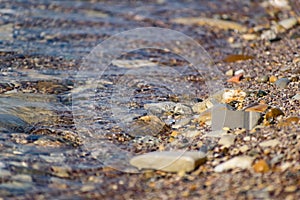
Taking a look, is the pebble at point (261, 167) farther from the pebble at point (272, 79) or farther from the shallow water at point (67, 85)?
the pebble at point (272, 79)

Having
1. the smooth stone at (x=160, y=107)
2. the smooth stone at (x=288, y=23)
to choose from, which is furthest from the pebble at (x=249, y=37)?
the smooth stone at (x=160, y=107)

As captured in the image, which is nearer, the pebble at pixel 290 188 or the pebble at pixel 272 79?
the pebble at pixel 290 188

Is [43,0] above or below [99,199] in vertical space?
above

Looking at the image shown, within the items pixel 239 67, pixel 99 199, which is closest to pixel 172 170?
pixel 99 199

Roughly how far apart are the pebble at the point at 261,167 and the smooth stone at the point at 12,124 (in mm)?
1703

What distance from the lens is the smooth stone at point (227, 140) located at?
3.46 metres

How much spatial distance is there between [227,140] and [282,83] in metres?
1.25

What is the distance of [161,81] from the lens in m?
5.18

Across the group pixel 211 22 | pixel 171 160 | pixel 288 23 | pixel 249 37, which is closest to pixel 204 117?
pixel 171 160

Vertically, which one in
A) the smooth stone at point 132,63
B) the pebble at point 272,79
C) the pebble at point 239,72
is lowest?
the smooth stone at point 132,63

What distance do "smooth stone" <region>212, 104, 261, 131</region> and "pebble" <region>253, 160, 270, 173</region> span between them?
1.93 feet

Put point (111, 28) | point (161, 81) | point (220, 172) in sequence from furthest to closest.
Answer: point (111, 28)
point (161, 81)
point (220, 172)

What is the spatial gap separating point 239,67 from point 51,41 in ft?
7.06

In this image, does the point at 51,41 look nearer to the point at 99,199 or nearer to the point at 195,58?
the point at 195,58
